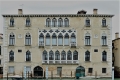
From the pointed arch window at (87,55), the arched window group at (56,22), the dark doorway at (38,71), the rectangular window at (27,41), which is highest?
the arched window group at (56,22)

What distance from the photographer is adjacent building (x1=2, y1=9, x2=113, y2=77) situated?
95.2ft

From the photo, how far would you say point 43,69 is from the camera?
95.5 ft

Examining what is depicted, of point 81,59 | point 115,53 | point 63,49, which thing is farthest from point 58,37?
point 115,53

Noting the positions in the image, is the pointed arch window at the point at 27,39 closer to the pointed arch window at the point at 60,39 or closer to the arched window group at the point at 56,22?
the arched window group at the point at 56,22

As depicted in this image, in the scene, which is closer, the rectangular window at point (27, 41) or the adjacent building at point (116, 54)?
the rectangular window at point (27, 41)

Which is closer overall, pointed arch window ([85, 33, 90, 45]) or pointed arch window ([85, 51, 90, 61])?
pointed arch window ([85, 51, 90, 61])

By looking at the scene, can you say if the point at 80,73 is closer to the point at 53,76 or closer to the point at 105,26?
the point at 53,76

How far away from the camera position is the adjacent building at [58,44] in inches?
1143

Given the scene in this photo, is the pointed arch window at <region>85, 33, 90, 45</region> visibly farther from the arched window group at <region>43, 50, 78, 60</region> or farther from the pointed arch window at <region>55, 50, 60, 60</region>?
the pointed arch window at <region>55, 50, 60, 60</region>

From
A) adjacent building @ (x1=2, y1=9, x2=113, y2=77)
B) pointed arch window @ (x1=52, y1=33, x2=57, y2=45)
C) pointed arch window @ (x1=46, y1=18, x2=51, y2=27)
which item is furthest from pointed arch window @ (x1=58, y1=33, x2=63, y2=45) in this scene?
pointed arch window @ (x1=46, y1=18, x2=51, y2=27)

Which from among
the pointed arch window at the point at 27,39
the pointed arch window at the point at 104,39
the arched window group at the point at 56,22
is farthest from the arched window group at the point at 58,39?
the pointed arch window at the point at 104,39

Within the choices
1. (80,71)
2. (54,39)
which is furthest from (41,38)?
(80,71)

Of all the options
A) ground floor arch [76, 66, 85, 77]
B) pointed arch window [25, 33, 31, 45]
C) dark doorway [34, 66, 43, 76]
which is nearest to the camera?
ground floor arch [76, 66, 85, 77]

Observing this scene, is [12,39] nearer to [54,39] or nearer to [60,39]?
[54,39]
